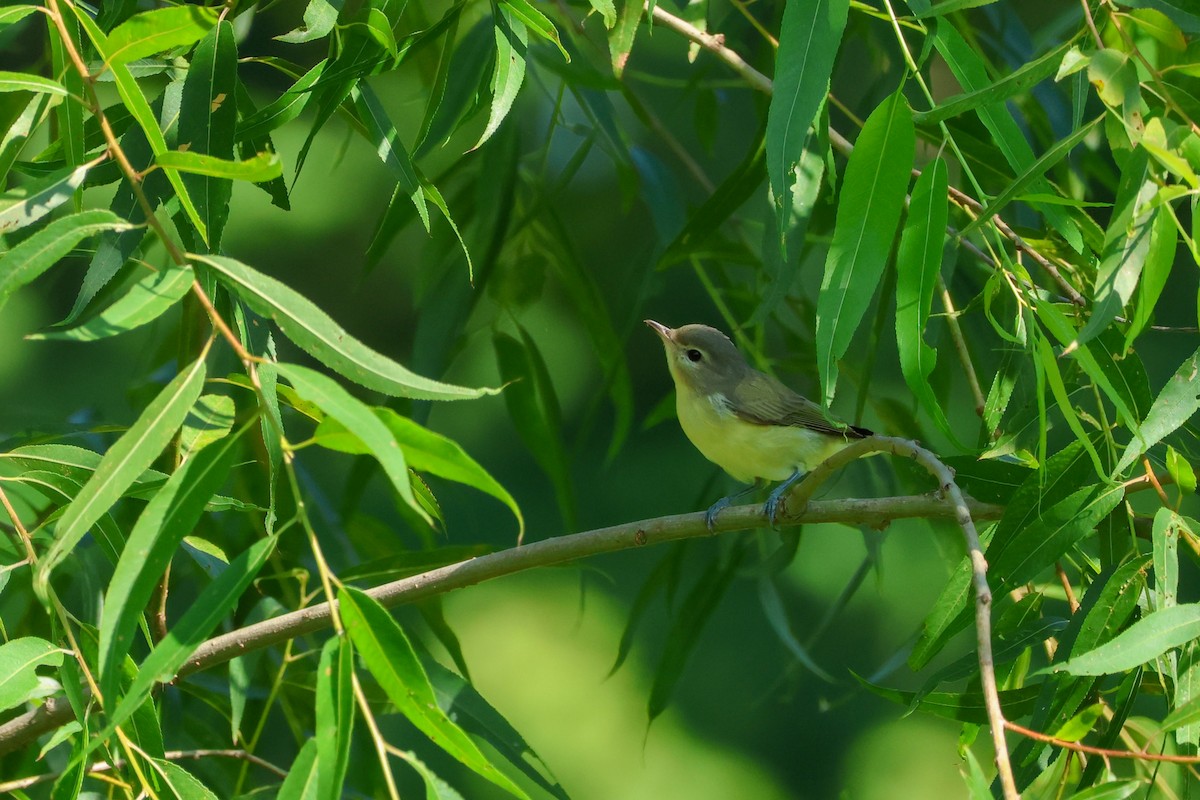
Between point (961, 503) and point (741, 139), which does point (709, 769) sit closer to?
point (741, 139)

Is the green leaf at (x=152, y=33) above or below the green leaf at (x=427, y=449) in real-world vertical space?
above

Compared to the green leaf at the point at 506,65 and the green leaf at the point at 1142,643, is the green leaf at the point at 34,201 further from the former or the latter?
the green leaf at the point at 1142,643

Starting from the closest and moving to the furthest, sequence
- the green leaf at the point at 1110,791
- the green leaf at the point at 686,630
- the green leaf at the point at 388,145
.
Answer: the green leaf at the point at 1110,791 < the green leaf at the point at 388,145 < the green leaf at the point at 686,630

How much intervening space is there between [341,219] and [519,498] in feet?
3.52

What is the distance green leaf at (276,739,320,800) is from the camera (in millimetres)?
1087

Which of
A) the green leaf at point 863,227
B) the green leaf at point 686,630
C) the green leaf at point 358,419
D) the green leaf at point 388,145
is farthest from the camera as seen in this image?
the green leaf at point 686,630

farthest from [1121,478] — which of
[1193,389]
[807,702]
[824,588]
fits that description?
[807,702]

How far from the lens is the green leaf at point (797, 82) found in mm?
1438

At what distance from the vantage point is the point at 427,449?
3.59 ft

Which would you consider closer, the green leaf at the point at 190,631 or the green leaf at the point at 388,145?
the green leaf at the point at 190,631

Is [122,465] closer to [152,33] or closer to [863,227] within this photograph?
[152,33]

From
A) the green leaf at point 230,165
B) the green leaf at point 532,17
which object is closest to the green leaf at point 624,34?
the green leaf at point 532,17

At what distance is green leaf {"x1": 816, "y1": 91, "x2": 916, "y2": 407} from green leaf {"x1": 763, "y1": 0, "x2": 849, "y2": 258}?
3 cm

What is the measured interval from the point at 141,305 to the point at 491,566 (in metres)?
0.76
